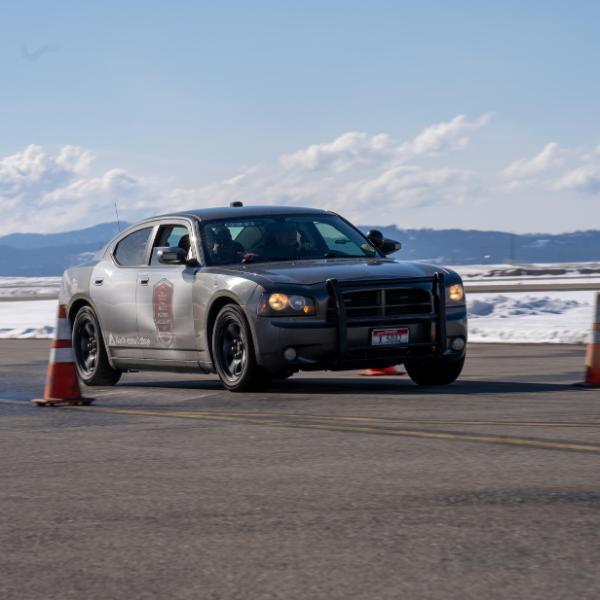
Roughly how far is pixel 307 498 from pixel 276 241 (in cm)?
655

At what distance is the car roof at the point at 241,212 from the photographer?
41.2 feet

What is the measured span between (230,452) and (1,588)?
3.20 meters

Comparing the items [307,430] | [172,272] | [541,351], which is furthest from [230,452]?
[541,351]

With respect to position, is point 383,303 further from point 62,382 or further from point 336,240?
point 62,382

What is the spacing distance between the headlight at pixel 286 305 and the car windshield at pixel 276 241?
1.05 m

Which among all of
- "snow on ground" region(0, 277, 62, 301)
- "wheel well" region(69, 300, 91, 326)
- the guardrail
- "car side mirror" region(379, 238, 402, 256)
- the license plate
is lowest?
"snow on ground" region(0, 277, 62, 301)

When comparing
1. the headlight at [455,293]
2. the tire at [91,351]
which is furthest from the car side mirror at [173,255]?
the headlight at [455,293]

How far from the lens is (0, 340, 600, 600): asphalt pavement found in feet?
14.3

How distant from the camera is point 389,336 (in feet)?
36.9

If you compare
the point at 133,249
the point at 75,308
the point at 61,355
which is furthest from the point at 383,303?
the point at 75,308

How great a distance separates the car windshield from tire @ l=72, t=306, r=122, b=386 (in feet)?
5.64

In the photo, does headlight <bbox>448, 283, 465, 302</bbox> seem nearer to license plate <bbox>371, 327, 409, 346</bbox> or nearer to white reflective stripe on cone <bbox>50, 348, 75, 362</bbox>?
license plate <bbox>371, 327, 409, 346</bbox>

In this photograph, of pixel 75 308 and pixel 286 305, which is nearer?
pixel 286 305

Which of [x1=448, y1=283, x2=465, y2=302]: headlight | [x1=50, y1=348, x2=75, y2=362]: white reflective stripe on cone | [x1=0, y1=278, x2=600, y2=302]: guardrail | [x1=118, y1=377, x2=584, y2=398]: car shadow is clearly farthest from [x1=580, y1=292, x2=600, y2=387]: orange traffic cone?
[x1=0, y1=278, x2=600, y2=302]: guardrail
